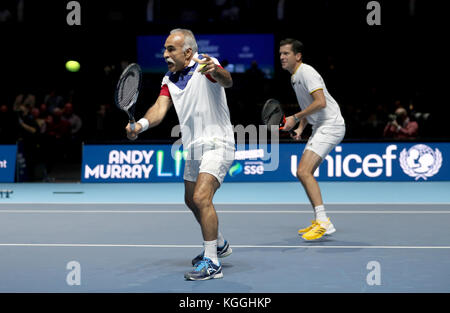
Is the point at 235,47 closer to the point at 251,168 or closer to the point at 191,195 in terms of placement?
the point at 251,168

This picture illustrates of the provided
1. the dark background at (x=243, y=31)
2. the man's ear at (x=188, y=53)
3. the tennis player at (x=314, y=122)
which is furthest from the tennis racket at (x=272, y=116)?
the dark background at (x=243, y=31)

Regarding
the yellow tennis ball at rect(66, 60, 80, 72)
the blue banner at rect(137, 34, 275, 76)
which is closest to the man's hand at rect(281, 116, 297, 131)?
the blue banner at rect(137, 34, 275, 76)

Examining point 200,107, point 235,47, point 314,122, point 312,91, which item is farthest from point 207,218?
point 235,47

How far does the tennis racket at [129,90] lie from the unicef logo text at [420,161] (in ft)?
30.3

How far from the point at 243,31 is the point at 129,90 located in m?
15.5

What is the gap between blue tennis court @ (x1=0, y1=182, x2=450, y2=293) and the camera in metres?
5.46

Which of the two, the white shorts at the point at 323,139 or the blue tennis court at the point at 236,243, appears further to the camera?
the white shorts at the point at 323,139

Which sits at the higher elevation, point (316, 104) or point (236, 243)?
point (316, 104)

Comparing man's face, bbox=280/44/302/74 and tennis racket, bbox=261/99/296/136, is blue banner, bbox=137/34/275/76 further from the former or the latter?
tennis racket, bbox=261/99/296/136

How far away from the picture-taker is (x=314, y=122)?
26.2 feet

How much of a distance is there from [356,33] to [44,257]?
1517cm

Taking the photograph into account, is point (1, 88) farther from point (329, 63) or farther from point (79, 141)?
point (329, 63)

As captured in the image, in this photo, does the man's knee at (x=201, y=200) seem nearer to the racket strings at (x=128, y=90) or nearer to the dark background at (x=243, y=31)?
the racket strings at (x=128, y=90)

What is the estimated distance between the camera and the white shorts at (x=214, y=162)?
5848 millimetres
